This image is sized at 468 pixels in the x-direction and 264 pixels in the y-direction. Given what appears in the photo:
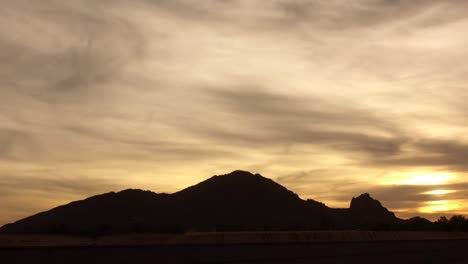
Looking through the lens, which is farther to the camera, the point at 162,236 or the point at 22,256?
the point at 162,236

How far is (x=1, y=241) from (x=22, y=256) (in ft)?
38.3

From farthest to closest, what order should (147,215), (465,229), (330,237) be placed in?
(147,215)
(465,229)
(330,237)

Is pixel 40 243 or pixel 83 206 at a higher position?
pixel 83 206

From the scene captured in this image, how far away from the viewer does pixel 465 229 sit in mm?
109000

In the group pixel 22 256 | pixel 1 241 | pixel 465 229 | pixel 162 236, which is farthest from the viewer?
pixel 465 229

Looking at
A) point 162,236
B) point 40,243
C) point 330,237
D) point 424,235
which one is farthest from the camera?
→ point 424,235

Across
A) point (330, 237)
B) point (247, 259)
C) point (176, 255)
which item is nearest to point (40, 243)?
point (176, 255)

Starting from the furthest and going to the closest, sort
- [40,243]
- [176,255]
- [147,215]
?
[147,215], [40,243], [176,255]

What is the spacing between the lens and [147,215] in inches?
7672

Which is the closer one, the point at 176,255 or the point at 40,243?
the point at 176,255

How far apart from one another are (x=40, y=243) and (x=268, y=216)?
160092 millimetres

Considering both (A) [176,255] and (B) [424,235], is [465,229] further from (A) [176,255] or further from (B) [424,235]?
(A) [176,255]

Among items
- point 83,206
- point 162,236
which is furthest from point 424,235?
point 83,206

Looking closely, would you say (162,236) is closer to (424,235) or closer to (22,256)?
(22,256)
